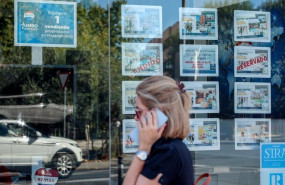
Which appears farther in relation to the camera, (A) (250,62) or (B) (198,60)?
(A) (250,62)

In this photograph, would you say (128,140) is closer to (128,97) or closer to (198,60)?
(128,97)

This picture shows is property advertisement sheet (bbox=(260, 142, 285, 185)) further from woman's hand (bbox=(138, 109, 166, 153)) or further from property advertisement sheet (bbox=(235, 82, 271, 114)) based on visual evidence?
woman's hand (bbox=(138, 109, 166, 153))

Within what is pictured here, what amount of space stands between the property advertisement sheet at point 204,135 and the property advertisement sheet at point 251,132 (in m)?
0.29

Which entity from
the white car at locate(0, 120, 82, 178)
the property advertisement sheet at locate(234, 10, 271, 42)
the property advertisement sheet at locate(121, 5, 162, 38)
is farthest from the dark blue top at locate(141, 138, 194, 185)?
the white car at locate(0, 120, 82, 178)

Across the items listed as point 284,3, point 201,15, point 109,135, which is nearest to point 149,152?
point 109,135

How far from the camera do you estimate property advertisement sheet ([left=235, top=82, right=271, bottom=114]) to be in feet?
19.8

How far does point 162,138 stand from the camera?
2.43m

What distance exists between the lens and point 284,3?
243 inches

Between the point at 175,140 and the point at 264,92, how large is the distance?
12.8 feet

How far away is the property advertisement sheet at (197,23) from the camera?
595cm

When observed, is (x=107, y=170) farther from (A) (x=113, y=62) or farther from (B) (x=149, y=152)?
(B) (x=149, y=152)

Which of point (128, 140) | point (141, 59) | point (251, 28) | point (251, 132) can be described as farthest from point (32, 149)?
point (251, 28)

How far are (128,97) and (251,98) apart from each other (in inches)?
60.6

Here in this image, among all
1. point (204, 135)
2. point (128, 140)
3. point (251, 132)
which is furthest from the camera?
point (251, 132)
